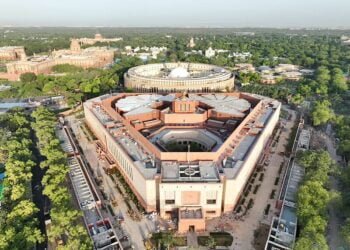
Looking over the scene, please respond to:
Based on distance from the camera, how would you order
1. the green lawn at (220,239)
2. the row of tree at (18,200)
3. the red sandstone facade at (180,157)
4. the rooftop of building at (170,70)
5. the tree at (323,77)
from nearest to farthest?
1. the row of tree at (18,200)
2. the green lawn at (220,239)
3. the red sandstone facade at (180,157)
4. the tree at (323,77)
5. the rooftop of building at (170,70)

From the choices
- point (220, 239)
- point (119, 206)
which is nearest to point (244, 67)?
point (119, 206)

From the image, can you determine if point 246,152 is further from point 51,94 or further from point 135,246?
point 51,94

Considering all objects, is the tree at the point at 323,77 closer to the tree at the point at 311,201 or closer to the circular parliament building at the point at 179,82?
the circular parliament building at the point at 179,82

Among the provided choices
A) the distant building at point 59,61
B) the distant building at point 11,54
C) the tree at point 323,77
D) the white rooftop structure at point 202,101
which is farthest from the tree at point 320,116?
the distant building at point 11,54

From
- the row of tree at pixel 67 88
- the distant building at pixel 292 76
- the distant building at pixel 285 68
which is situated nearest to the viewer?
the row of tree at pixel 67 88

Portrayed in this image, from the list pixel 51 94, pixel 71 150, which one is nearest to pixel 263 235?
pixel 71 150

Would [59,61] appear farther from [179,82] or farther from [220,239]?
[220,239]

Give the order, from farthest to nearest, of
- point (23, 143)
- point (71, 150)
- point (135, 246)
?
→ point (71, 150), point (23, 143), point (135, 246)
